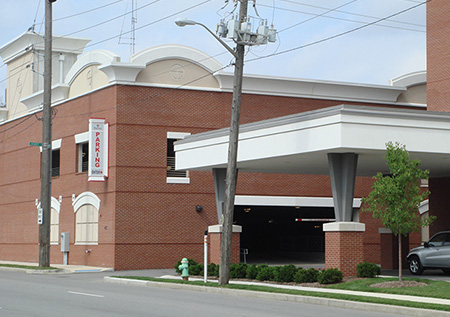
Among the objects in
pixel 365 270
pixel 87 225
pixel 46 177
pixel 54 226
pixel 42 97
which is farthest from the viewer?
pixel 42 97

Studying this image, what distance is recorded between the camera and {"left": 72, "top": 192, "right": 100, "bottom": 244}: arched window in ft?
122

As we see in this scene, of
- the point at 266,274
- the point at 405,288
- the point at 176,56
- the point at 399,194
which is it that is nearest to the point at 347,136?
the point at 399,194

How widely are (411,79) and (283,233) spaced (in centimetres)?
1683

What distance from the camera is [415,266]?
2705 cm

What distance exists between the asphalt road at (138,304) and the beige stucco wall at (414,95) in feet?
75.5

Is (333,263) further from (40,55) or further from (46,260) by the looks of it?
(40,55)

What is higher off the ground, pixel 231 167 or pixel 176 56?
pixel 176 56

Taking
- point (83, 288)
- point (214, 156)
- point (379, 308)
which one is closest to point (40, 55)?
point (214, 156)

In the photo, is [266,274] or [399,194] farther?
[266,274]

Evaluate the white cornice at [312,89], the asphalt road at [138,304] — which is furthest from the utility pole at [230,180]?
the white cornice at [312,89]

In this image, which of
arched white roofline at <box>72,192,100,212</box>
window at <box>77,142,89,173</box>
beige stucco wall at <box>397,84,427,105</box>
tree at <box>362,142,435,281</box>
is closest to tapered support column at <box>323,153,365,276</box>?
tree at <box>362,142,435,281</box>

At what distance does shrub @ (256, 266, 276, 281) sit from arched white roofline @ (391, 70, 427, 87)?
19.3 meters

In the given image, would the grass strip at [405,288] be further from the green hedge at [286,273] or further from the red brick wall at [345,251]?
the red brick wall at [345,251]

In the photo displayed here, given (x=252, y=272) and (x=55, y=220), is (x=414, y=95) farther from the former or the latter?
(x=55, y=220)
